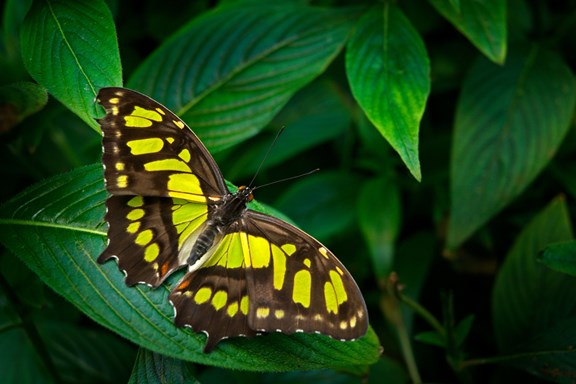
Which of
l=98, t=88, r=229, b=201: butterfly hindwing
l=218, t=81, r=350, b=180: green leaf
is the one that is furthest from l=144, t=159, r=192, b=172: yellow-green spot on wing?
l=218, t=81, r=350, b=180: green leaf

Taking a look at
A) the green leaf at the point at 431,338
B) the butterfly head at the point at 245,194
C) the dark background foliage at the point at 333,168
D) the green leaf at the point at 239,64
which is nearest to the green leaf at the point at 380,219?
the dark background foliage at the point at 333,168

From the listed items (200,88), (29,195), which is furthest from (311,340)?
(200,88)

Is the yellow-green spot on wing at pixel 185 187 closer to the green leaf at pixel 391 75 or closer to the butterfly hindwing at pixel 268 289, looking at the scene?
the butterfly hindwing at pixel 268 289

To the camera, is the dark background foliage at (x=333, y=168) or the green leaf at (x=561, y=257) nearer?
the dark background foliage at (x=333, y=168)

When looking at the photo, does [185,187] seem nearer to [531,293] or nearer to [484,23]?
[484,23]

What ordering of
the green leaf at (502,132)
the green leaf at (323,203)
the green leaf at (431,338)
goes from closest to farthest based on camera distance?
the green leaf at (431,338) < the green leaf at (502,132) < the green leaf at (323,203)
